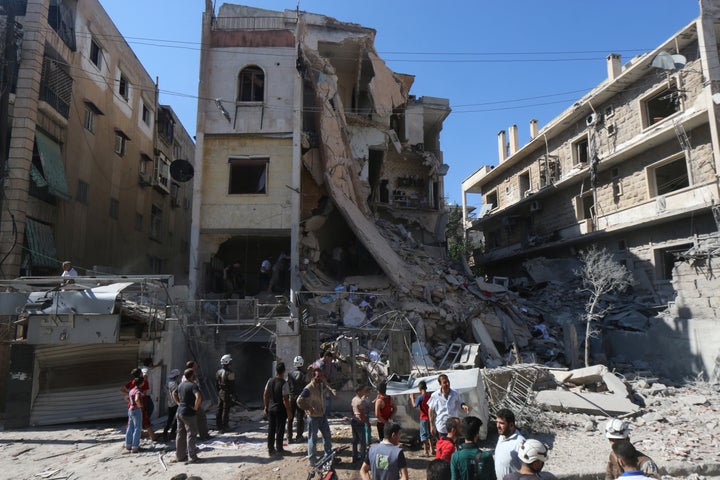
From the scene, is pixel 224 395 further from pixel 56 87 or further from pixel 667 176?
pixel 667 176

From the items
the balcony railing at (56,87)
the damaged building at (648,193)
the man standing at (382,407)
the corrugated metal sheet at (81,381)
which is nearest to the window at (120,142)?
the balcony railing at (56,87)

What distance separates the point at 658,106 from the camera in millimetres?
19328

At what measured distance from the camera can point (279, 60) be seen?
50.5 ft

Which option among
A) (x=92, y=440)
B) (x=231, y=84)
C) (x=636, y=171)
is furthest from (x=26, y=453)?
(x=636, y=171)

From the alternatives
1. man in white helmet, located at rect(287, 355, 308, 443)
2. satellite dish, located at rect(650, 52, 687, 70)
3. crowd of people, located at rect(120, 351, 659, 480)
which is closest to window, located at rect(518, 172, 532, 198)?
satellite dish, located at rect(650, 52, 687, 70)

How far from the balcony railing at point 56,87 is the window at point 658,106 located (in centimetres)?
2366

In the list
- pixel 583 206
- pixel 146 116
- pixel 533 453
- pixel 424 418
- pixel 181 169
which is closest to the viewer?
pixel 533 453

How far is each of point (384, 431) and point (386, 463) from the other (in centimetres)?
31

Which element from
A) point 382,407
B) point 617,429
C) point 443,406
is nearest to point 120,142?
→ point 382,407

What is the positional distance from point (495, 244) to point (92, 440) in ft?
95.2

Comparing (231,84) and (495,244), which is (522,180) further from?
(231,84)

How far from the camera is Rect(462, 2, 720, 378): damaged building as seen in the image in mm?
13531

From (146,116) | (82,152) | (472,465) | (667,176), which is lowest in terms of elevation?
(472,465)

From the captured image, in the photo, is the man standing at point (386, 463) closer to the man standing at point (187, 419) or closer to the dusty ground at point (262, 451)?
the dusty ground at point (262, 451)
